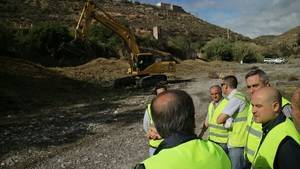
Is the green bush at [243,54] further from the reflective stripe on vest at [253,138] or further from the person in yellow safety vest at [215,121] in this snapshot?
the reflective stripe on vest at [253,138]

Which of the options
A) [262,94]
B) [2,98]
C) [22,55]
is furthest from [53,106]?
[262,94]

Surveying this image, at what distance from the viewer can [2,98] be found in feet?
69.2

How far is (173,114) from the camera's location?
2570 millimetres

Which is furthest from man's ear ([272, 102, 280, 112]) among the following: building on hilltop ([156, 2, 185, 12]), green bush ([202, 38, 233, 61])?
building on hilltop ([156, 2, 185, 12])

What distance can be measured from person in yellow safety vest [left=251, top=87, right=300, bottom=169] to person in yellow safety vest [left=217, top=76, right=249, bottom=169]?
1.89 meters

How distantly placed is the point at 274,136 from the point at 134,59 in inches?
1061

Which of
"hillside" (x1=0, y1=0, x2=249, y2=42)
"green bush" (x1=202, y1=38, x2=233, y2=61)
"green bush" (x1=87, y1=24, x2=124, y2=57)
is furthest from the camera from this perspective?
"green bush" (x1=202, y1=38, x2=233, y2=61)

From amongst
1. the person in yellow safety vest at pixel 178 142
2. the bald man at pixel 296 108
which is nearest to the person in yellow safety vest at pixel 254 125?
the bald man at pixel 296 108

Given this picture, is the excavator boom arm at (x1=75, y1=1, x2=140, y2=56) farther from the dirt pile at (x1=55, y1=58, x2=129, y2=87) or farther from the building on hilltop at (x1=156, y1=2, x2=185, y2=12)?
the building on hilltop at (x1=156, y1=2, x2=185, y2=12)

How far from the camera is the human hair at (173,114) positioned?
2.55 meters

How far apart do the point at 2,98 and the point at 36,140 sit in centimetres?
820

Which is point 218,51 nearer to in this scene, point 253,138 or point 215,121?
point 215,121

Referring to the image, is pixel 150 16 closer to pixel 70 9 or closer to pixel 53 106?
pixel 70 9

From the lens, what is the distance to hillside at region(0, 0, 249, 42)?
2320 inches
